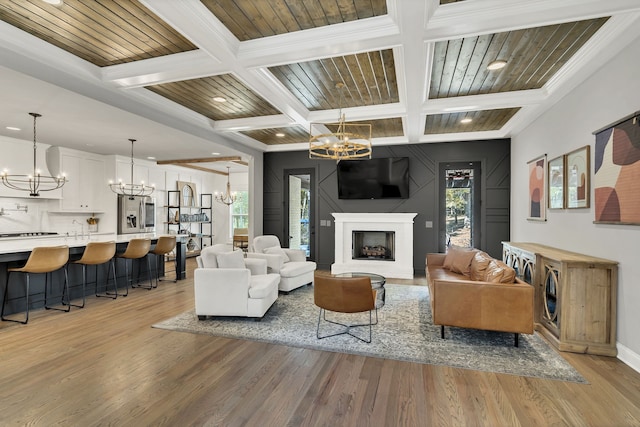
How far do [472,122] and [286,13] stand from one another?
425cm

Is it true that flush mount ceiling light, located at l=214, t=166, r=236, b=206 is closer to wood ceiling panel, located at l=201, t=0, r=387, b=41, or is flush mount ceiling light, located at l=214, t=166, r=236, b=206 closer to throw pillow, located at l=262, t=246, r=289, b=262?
throw pillow, located at l=262, t=246, r=289, b=262

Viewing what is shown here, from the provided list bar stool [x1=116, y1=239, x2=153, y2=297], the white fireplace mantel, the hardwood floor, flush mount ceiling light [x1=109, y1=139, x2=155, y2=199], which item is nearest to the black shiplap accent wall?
the white fireplace mantel

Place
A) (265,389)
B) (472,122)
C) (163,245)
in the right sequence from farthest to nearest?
(163,245) → (472,122) → (265,389)

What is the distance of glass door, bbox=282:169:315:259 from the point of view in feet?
25.1

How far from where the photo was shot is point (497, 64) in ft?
11.4

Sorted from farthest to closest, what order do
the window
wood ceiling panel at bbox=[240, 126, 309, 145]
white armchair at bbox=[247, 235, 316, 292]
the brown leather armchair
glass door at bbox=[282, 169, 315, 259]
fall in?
the window
glass door at bbox=[282, 169, 315, 259]
wood ceiling panel at bbox=[240, 126, 309, 145]
white armchair at bbox=[247, 235, 316, 292]
the brown leather armchair

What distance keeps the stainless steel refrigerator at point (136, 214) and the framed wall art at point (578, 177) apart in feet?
26.7

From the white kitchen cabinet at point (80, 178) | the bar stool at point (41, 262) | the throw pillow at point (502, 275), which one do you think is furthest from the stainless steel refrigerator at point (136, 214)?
the throw pillow at point (502, 275)

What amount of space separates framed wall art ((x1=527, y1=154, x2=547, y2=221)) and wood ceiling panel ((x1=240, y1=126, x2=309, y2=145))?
3705 mm

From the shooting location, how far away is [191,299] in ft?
16.4

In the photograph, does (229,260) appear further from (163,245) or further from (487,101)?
(487,101)

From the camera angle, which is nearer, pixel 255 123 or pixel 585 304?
pixel 585 304

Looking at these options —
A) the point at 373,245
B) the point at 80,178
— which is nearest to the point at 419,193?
the point at 373,245

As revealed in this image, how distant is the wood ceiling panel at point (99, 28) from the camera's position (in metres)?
2.47
